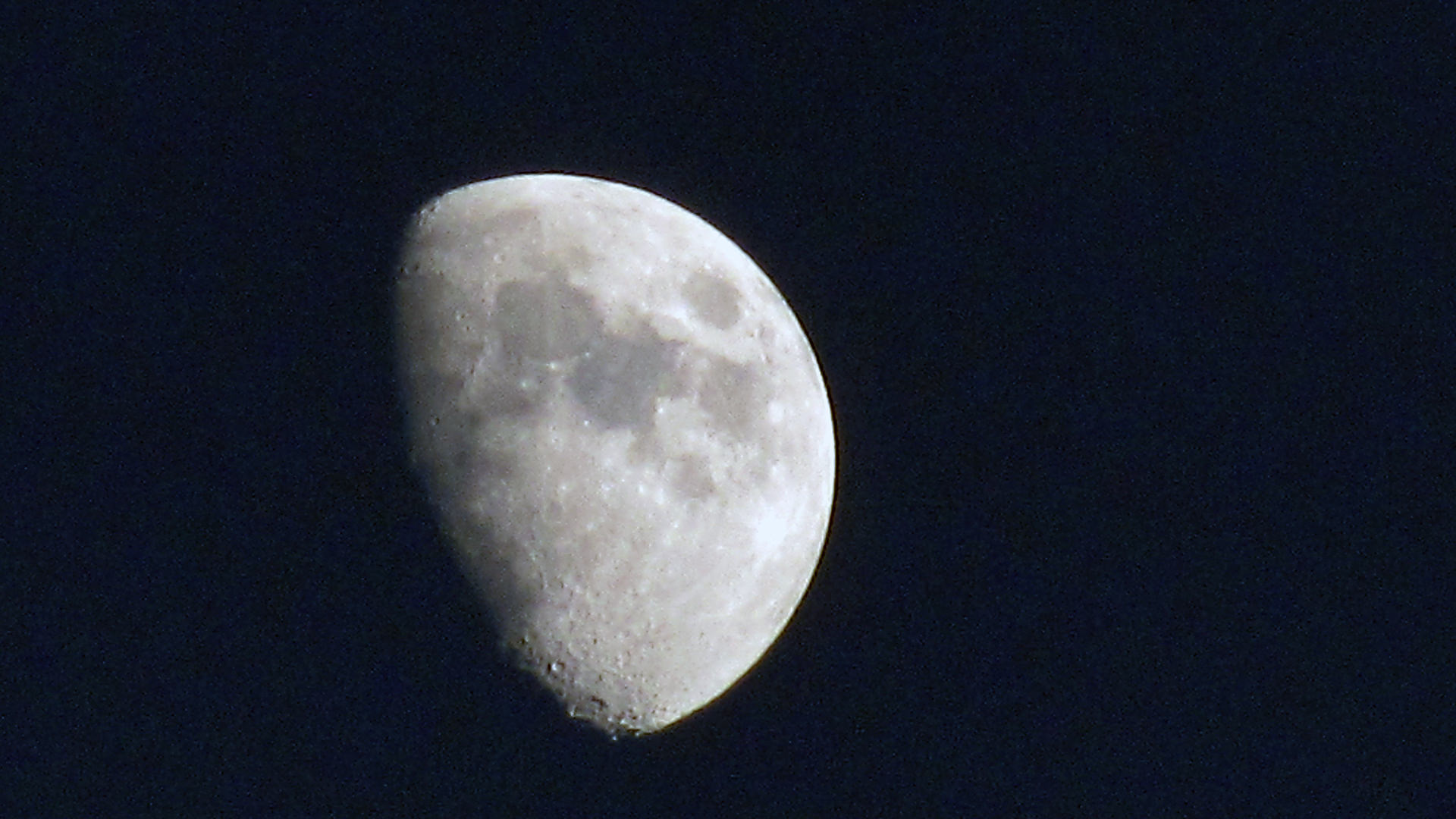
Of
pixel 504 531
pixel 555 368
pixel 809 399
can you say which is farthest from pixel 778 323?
pixel 504 531

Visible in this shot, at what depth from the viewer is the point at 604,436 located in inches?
185

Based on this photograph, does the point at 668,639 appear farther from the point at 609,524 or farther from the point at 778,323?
the point at 778,323

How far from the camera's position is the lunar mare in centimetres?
466

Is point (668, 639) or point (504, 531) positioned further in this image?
point (668, 639)

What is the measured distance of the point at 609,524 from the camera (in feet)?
15.4

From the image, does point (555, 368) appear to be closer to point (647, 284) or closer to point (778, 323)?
point (647, 284)

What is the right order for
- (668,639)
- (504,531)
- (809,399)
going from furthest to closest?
1. (809,399)
2. (668,639)
3. (504,531)

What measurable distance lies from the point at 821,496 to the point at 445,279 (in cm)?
192

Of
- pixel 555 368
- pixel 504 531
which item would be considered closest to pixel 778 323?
pixel 555 368

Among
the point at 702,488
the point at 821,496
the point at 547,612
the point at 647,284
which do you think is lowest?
the point at 547,612

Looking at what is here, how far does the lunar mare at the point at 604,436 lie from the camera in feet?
15.3

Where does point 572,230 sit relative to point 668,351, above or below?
above

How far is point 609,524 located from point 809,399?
121 cm

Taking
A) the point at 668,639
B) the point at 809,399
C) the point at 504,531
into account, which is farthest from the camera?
the point at 809,399
